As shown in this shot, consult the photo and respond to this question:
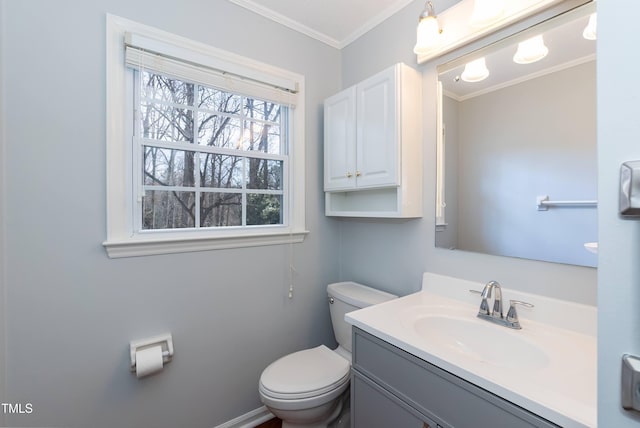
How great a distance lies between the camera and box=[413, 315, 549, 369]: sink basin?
950 mm

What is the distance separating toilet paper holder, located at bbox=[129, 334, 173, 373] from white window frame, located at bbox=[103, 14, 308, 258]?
0.42 metres

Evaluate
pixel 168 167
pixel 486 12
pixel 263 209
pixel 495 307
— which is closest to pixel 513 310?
pixel 495 307

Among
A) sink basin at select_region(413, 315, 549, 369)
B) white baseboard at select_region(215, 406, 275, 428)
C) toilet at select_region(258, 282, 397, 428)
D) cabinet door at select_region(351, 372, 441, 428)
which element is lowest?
white baseboard at select_region(215, 406, 275, 428)

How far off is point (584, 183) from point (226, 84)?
5.46 feet

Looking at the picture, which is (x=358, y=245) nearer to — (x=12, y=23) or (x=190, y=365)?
(x=190, y=365)

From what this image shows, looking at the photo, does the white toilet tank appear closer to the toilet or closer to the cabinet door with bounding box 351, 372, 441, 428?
the toilet

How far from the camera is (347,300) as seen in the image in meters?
1.62

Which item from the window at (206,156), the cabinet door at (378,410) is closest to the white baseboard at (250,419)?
the cabinet door at (378,410)

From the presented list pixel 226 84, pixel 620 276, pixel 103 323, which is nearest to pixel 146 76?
pixel 226 84

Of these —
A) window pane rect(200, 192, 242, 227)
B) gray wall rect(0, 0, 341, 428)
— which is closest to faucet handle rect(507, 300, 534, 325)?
gray wall rect(0, 0, 341, 428)

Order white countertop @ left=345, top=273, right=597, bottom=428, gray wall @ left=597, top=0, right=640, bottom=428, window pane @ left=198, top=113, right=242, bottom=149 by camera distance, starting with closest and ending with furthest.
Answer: gray wall @ left=597, top=0, right=640, bottom=428 → white countertop @ left=345, top=273, right=597, bottom=428 → window pane @ left=198, top=113, right=242, bottom=149

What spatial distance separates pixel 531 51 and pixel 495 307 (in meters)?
1.05

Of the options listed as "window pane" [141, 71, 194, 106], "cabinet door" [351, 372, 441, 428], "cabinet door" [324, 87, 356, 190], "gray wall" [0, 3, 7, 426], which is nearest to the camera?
"cabinet door" [351, 372, 441, 428]

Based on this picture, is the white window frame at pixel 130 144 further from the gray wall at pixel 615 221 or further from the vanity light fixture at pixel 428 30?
the gray wall at pixel 615 221
